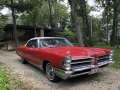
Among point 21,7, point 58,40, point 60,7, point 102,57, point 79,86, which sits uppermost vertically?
point 60,7

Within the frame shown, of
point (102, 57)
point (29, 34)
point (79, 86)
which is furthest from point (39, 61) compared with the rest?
point (29, 34)

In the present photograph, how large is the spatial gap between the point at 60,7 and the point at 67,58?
117 feet

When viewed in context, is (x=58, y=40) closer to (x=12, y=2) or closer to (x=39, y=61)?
(x=39, y=61)

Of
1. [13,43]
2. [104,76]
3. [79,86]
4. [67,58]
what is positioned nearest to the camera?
[67,58]

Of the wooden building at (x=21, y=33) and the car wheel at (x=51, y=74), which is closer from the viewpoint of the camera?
the car wheel at (x=51, y=74)

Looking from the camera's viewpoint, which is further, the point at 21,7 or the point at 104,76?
the point at 21,7

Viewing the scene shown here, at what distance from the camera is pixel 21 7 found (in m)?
17.3

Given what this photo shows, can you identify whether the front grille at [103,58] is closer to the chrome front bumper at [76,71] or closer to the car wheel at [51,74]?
the chrome front bumper at [76,71]

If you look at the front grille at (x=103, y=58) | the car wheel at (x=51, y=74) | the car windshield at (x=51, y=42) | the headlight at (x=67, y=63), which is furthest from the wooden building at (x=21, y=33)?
the headlight at (x=67, y=63)

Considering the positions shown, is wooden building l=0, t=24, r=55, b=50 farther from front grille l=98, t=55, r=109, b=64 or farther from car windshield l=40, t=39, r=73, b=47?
front grille l=98, t=55, r=109, b=64

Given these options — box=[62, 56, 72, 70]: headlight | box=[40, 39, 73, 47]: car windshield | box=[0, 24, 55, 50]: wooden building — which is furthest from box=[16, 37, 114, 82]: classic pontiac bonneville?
box=[0, 24, 55, 50]: wooden building

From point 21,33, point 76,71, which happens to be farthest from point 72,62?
point 21,33

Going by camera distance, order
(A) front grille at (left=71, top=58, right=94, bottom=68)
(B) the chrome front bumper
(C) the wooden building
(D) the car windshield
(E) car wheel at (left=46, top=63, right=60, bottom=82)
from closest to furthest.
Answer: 1. (B) the chrome front bumper
2. (A) front grille at (left=71, top=58, right=94, bottom=68)
3. (E) car wheel at (left=46, top=63, right=60, bottom=82)
4. (D) the car windshield
5. (C) the wooden building

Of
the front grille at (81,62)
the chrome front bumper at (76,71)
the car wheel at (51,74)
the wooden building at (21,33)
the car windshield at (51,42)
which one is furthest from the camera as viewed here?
the wooden building at (21,33)
